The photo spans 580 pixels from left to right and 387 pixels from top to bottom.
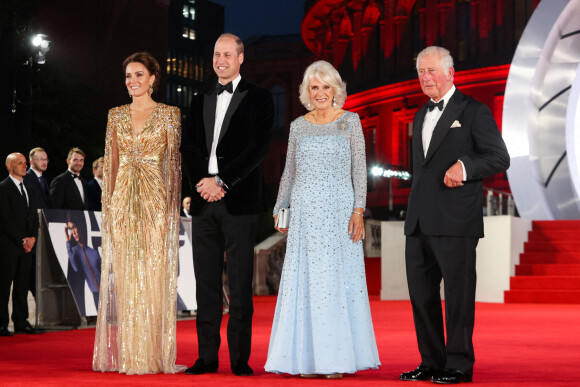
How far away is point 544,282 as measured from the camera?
46.2 feet

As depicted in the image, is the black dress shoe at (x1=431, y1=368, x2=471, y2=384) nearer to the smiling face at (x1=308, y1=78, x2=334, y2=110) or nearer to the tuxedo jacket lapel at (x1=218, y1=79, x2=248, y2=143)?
the smiling face at (x1=308, y1=78, x2=334, y2=110)

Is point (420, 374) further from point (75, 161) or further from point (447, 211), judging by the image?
point (75, 161)

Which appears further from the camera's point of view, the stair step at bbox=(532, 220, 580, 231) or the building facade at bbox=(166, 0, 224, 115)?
the building facade at bbox=(166, 0, 224, 115)

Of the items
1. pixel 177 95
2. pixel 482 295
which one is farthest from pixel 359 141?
pixel 177 95

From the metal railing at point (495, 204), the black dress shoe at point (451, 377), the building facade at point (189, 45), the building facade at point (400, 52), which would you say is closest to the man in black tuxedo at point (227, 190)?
the black dress shoe at point (451, 377)

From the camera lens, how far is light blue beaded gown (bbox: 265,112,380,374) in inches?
191

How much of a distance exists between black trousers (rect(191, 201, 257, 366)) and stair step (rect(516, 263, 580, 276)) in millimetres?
10382

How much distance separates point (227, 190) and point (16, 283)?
180 inches

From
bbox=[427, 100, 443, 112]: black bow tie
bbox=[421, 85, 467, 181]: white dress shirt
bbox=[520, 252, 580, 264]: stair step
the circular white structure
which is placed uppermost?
the circular white structure

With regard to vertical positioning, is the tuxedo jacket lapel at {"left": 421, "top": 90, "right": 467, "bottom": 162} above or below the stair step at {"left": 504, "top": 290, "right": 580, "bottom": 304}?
above

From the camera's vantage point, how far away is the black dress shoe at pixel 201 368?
5.01 metres

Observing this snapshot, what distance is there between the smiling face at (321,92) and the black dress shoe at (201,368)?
172cm

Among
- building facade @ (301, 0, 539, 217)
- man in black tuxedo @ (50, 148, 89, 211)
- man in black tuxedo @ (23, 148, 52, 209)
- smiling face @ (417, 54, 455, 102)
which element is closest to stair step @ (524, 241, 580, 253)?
man in black tuxedo @ (50, 148, 89, 211)

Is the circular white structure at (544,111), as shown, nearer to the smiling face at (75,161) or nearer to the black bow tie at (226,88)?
the smiling face at (75,161)
